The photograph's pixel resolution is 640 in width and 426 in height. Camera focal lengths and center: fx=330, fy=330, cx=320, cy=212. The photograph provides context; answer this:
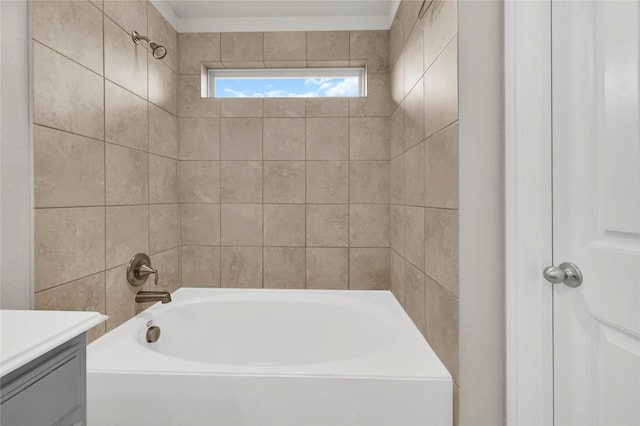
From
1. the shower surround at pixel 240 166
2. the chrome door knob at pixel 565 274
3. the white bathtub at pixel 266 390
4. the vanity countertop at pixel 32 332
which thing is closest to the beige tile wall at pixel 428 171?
the shower surround at pixel 240 166

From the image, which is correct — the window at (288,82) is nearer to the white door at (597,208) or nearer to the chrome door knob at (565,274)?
the white door at (597,208)

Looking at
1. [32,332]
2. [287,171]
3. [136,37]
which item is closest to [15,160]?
[32,332]

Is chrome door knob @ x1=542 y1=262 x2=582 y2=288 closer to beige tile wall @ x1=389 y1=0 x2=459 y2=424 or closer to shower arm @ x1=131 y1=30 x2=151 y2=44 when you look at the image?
beige tile wall @ x1=389 y1=0 x2=459 y2=424

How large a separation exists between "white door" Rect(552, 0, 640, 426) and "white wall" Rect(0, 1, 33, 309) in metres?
1.62

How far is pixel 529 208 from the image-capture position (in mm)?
956

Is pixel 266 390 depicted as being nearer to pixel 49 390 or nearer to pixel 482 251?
pixel 49 390

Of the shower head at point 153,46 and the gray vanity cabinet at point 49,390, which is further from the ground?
the shower head at point 153,46

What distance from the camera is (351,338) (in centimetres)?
182

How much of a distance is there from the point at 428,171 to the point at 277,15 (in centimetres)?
155

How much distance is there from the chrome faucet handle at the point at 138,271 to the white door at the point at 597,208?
1.70 m

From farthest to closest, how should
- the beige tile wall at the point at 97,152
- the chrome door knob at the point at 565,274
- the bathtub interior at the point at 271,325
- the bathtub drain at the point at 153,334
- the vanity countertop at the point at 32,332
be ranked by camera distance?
the bathtub interior at the point at 271,325, the bathtub drain at the point at 153,334, the beige tile wall at the point at 97,152, the chrome door knob at the point at 565,274, the vanity countertop at the point at 32,332

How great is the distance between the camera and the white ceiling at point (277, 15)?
2.02m

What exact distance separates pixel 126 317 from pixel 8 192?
0.81 meters

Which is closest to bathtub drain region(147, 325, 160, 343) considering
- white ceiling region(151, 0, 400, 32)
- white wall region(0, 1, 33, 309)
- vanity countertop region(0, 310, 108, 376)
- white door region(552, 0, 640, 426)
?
white wall region(0, 1, 33, 309)
